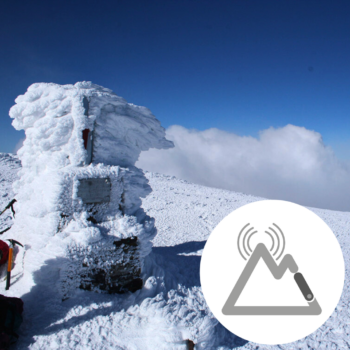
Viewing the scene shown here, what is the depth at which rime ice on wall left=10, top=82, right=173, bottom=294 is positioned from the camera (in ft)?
11.2

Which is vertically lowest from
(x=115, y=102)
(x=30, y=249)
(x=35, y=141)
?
(x=30, y=249)

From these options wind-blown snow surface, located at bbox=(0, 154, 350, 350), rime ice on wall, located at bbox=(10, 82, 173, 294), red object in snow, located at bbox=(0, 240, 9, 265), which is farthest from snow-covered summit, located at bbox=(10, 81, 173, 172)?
wind-blown snow surface, located at bbox=(0, 154, 350, 350)

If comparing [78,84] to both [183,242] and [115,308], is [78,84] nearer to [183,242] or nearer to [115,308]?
[115,308]

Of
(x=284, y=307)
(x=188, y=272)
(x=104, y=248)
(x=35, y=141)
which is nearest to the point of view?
(x=284, y=307)

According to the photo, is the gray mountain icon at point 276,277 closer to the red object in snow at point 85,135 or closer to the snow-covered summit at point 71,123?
the snow-covered summit at point 71,123

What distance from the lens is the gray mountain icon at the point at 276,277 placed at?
3.23 meters

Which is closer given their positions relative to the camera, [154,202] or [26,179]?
[26,179]

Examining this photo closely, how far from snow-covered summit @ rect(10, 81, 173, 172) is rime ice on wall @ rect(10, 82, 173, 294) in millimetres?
14

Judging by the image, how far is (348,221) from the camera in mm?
9727

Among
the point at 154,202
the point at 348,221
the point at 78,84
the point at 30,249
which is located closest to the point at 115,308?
the point at 30,249

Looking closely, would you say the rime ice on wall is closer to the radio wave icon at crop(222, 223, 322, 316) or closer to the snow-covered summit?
the snow-covered summit

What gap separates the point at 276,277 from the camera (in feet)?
10.8

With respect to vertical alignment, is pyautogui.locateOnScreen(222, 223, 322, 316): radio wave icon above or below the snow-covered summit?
below

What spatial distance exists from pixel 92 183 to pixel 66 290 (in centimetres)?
157
